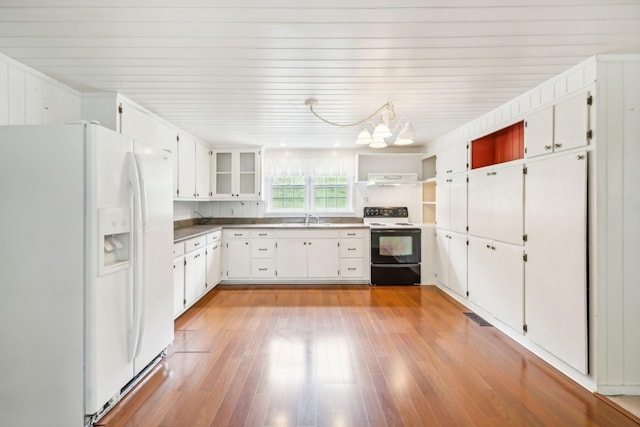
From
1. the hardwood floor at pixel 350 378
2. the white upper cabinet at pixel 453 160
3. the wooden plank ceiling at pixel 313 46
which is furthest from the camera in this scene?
the white upper cabinet at pixel 453 160

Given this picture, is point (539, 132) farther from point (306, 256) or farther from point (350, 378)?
point (306, 256)

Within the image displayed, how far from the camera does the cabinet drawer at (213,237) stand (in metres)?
4.09

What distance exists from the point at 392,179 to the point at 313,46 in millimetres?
3227

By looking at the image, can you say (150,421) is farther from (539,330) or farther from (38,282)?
(539,330)

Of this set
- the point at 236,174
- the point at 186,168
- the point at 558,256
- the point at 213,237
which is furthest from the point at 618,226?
the point at 236,174

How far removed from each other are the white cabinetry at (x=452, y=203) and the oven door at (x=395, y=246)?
0.45 metres

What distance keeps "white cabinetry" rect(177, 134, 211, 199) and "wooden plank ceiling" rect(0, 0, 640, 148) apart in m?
1.17

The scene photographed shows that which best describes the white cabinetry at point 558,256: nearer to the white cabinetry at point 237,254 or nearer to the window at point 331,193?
the window at point 331,193

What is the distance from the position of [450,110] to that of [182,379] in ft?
11.3

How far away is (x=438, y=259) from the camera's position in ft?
14.7

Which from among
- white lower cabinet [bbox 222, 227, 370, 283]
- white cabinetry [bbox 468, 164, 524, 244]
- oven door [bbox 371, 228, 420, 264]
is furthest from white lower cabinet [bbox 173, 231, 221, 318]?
white cabinetry [bbox 468, 164, 524, 244]

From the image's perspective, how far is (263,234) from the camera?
4.60m

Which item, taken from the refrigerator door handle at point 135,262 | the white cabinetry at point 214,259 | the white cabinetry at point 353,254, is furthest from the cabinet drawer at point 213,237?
the refrigerator door handle at point 135,262

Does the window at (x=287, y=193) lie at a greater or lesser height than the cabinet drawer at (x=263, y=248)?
greater
